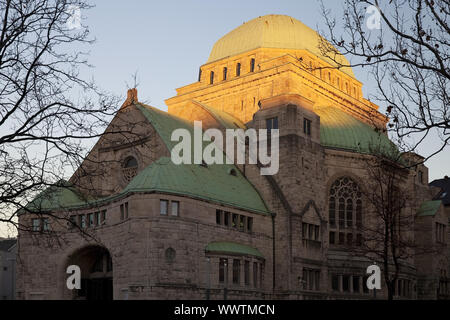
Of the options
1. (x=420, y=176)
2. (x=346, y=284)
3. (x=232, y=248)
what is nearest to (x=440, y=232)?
(x=420, y=176)

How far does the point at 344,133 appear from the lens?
56.6m

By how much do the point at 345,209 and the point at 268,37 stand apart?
74.4 feet

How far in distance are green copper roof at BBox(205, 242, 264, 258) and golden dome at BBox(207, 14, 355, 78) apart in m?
27.2

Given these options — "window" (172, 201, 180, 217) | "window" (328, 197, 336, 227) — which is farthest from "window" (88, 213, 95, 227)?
"window" (328, 197, 336, 227)

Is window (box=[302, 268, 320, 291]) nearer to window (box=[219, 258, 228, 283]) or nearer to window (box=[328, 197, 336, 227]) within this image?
window (box=[328, 197, 336, 227])

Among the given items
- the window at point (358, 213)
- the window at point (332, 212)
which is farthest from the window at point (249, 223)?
the window at point (358, 213)

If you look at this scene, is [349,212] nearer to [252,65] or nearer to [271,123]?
[271,123]

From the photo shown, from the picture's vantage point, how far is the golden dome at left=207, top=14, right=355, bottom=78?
67.6m

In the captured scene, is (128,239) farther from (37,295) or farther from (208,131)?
(208,131)

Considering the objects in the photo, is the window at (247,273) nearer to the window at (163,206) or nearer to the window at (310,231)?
the window at (310,231)
